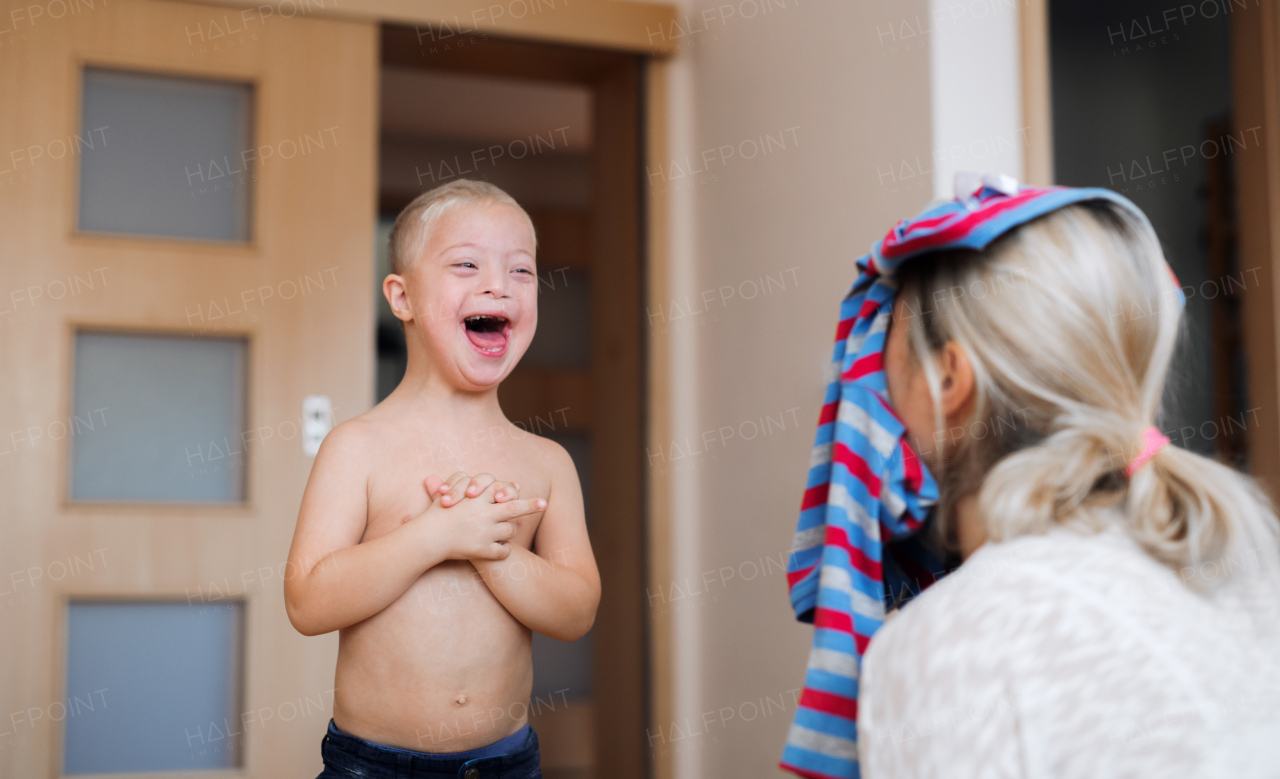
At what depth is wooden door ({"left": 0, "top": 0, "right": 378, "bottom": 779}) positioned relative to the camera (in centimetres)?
211

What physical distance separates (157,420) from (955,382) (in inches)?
74.7

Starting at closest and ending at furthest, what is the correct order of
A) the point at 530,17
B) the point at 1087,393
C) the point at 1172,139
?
the point at 1087,393 < the point at 530,17 < the point at 1172,139

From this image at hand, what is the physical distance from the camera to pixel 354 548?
1.20 m

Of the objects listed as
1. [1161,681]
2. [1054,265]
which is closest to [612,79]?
[1054,265]

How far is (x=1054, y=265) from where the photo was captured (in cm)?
79

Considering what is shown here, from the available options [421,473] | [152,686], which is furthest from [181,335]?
[421,473]

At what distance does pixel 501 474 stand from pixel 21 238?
1.41m

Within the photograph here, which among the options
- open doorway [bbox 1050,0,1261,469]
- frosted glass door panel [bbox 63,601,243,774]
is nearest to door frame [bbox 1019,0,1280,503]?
open doorway [bbox 1050,0,1261,469]

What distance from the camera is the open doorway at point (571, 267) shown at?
269 centimetres

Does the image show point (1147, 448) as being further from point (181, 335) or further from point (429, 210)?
point (181, 335)

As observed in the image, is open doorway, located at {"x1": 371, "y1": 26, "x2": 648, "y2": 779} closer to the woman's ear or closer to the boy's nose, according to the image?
the boy's nose

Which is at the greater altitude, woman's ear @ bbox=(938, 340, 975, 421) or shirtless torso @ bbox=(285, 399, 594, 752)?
woman's ear @ bbox=(938, 340, 975, 421)

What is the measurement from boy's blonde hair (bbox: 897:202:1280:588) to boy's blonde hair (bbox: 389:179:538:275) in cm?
69

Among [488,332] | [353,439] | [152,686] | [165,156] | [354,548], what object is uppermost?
[165,156]
